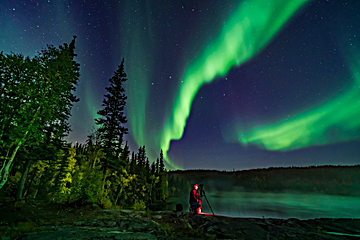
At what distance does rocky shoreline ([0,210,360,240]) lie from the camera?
7576 mm

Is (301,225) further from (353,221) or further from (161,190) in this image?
(161,190)

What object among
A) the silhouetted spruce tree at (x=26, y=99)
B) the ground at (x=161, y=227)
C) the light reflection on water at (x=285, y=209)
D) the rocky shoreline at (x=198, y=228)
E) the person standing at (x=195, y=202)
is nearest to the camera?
the ground at (x=161, y=227)

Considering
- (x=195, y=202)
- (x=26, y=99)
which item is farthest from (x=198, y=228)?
(x=26, y=99)

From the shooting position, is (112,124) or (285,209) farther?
(285,209)

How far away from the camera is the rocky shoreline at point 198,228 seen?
7.58m

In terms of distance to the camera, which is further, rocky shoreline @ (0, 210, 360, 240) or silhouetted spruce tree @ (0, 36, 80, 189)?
silhouetted spruce tree @ (0, 36, 80, 189)

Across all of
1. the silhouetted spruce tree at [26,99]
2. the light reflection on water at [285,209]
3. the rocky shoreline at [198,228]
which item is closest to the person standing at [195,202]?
the rocky shoreline at [198,228]

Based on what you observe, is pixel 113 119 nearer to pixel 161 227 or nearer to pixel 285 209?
pixel 161 227

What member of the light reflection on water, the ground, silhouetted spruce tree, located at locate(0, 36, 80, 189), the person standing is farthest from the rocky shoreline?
the light reflection on water

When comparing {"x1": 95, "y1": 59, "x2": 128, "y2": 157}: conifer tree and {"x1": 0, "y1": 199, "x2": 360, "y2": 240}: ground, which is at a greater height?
{"x1": 95, "y1": 59, "x2": 128, "y2": 157}: conifer tree

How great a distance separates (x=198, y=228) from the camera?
29.6ft

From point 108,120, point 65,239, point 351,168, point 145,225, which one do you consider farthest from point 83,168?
point 351,168

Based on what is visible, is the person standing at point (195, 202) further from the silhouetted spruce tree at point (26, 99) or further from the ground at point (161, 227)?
the silhouetted spruce tree at point (26, 99)

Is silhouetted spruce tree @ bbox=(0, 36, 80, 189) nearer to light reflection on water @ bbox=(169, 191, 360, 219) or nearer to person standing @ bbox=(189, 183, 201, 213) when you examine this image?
person standing @ bbox=(189, 183, 201, 213)
